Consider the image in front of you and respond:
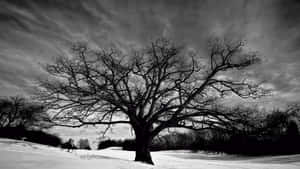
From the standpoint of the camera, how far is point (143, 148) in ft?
32.0

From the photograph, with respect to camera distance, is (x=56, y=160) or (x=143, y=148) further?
(x=143, y=148)

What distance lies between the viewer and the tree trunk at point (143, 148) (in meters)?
9.58

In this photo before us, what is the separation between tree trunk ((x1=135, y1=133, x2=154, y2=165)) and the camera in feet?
31.4

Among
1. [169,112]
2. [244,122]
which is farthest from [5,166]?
[244,122]

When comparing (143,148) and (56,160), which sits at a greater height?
(56,160)

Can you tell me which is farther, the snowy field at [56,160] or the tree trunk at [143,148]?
the tree trunk at [143,148]

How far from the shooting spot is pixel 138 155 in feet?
31.7

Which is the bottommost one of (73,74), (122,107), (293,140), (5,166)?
(293,140)

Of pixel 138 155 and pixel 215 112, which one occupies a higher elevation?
pixel 215 112

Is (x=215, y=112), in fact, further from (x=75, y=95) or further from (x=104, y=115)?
(x=75, y=95)

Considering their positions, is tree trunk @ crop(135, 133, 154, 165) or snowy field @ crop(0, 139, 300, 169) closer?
snowy field @ crop(0, 139, 300, 169)

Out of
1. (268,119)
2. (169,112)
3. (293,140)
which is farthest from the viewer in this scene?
(293,140)

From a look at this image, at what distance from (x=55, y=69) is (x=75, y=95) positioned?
1.76 m

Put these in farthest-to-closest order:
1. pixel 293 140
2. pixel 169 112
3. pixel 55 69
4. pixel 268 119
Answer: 1. pixel 293 140
2. pixel 169 112
3. pixel 55 69
4. pixel 268 119
